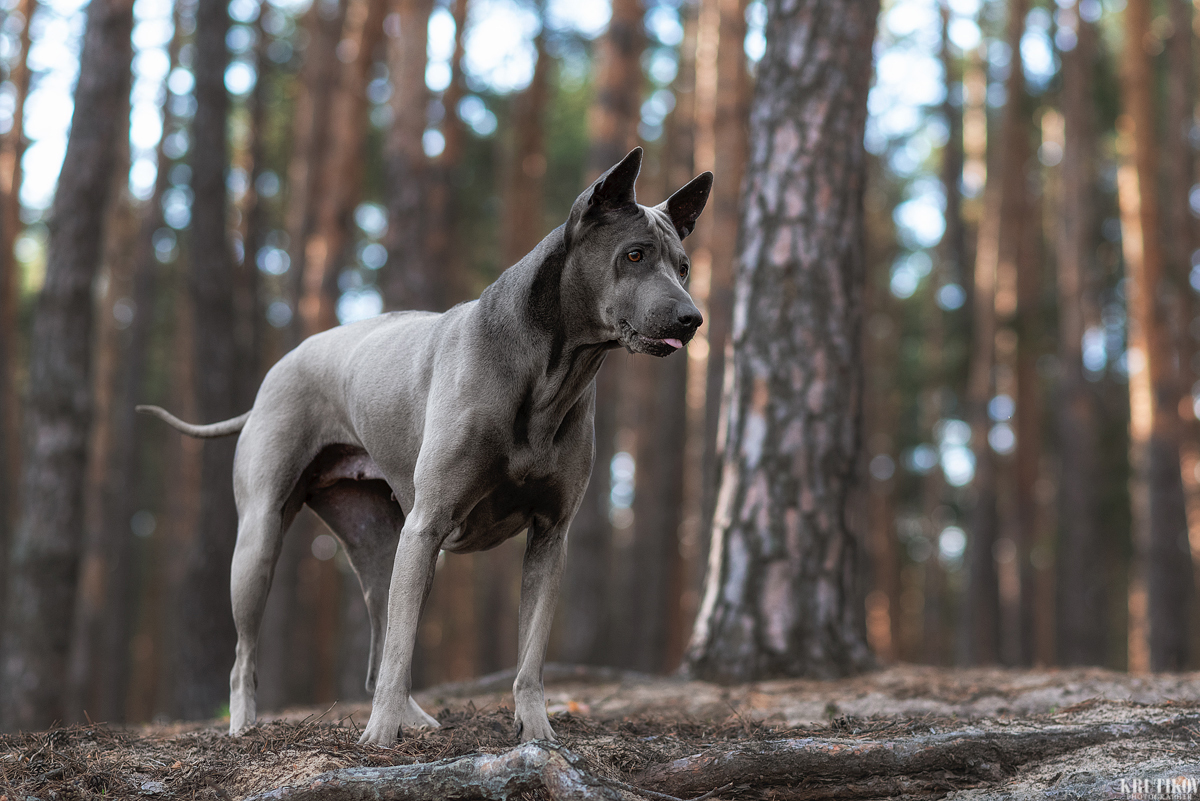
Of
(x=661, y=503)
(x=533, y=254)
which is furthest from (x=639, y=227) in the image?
(x=661, y=503)

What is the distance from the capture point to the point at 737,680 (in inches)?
253

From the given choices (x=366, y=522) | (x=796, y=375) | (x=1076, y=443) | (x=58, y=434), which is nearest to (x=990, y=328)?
(x=1076, y=443)

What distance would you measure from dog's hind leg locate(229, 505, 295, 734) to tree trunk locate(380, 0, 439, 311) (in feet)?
23.3

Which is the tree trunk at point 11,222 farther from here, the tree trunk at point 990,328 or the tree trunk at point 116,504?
the tree trunk at point 990,328

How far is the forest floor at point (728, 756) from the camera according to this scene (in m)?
3.29

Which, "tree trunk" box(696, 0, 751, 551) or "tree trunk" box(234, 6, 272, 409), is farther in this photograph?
"tree trunk" box(234, 6, 272, 409)

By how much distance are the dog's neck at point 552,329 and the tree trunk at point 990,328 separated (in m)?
14.7

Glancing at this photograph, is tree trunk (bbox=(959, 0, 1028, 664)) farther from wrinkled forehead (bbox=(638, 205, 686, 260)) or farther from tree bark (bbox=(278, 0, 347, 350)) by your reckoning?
wrinkled forehead (bbox=(638, 205, 686, 260))

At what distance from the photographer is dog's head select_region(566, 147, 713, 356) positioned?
3.41 meters

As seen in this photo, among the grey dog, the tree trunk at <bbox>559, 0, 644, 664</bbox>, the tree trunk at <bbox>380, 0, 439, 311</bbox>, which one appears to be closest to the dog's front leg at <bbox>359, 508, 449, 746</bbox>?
the grey dog

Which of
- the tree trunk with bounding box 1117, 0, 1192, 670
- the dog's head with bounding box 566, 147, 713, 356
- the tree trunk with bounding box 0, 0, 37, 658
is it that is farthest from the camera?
the tree trunk with bounding box 0, 0, 37, 658

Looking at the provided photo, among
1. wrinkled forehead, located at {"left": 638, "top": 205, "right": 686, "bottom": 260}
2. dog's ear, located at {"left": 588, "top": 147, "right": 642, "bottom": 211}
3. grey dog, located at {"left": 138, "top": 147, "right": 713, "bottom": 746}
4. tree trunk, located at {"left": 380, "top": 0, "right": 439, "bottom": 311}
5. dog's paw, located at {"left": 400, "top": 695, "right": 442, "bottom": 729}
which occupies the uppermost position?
tree trunk, located at {"left": 380, "top": 0, "right": 439, "bottom": 311}

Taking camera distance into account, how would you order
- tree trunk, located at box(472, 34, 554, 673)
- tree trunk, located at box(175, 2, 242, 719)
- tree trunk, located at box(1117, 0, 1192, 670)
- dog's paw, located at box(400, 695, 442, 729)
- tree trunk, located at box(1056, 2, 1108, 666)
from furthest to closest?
tree trunk, located at box(472, 34, 554, 673), tree trunk, located at box(1056, 2, 1108, 666), tree trunk, located at box(1117, 0, 1192, 670), tree trunk, located at box(175, 2, 242, 719), dog's paw, located at box(400, 695, 442, 729)

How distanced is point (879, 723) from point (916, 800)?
0.90m
